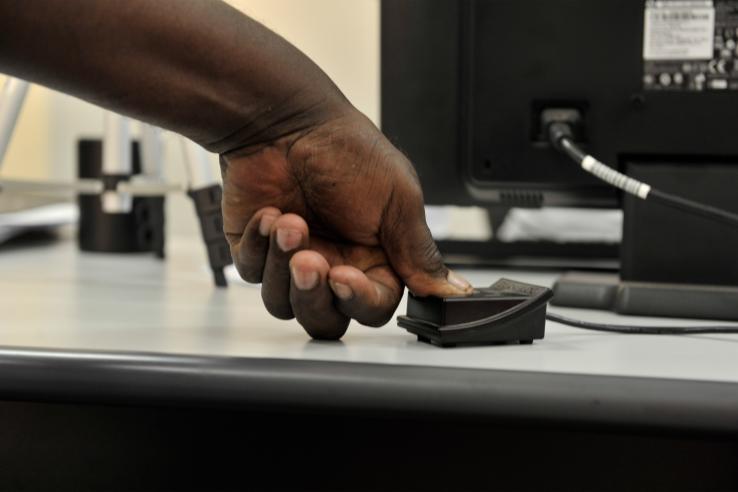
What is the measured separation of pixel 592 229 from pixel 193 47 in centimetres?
147

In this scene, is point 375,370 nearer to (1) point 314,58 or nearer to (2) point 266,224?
(2) point 266,224

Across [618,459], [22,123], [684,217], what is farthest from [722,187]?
[22,123]

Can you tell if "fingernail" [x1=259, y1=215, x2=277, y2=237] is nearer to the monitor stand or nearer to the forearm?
the forearm

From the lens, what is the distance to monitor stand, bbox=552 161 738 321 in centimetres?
94

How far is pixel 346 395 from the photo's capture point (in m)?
0.63

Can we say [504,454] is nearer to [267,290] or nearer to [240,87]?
[267,290]

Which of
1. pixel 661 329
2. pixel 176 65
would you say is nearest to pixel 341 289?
pixel 176 65

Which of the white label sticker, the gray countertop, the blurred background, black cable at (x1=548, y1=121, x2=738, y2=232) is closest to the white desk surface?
the gray countertop

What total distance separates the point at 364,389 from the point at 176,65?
0.26 metres

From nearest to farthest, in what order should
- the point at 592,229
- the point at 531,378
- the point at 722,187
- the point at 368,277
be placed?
the point at 531,378, the point at 368,277, the point at 722,187, the point at 592,229

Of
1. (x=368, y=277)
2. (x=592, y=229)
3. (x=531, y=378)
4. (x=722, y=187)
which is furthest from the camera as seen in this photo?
(x=592, y=229)

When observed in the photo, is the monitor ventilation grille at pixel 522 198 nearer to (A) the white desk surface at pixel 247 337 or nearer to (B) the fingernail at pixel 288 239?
(A) the white desk surface at pixel 247 337

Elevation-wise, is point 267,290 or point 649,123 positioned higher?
point 649,123

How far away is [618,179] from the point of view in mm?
913
